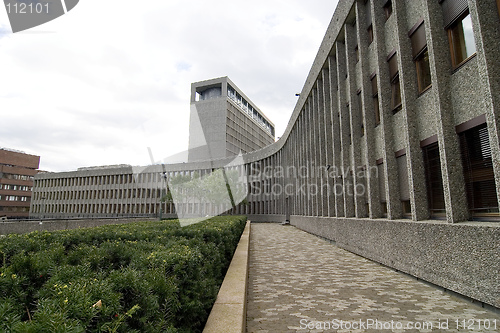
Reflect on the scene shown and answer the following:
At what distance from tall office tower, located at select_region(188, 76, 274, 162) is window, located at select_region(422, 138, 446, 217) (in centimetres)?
6448

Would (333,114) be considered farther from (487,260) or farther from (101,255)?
(101,255)

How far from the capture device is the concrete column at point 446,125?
674cm

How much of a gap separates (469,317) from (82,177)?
7936 centimetres

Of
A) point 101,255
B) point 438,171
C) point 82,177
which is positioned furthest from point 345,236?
point 82,177

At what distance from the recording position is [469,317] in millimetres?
4770

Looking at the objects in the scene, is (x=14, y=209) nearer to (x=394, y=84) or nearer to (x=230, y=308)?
(x=394, y=84)

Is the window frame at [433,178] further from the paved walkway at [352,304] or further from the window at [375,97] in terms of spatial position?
the window at [375,97]

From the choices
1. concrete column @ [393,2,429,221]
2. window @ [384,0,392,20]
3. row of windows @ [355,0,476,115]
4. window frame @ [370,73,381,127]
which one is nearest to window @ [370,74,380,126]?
window frame @ [370,73,381,127]

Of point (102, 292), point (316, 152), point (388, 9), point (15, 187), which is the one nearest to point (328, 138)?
point (316, 152)

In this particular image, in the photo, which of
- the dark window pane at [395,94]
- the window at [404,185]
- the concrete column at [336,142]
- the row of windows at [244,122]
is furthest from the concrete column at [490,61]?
the row of windows at [244,122]

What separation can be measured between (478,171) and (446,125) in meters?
1.26

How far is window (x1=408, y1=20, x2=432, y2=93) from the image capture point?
833 cm

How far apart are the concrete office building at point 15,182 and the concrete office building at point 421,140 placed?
301 feet

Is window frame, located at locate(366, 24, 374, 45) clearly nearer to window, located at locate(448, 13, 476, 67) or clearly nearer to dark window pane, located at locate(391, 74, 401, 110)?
dark window pane, located at locate(391, 74, 401, 110)
